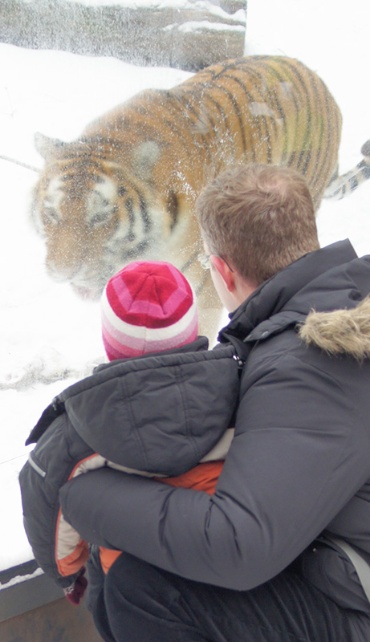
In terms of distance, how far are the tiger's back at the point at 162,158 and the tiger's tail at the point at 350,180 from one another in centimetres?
19

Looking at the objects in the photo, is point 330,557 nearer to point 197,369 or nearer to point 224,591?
point 224,591

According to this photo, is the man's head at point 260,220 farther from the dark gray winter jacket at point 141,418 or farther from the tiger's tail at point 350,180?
the tiger's tail at point 350,180

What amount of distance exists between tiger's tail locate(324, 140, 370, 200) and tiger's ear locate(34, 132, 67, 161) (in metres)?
0.85

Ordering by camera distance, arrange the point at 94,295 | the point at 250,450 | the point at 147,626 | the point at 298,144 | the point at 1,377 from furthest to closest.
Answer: the point at 298,144 → the point at 94,295 → the point at 1,377 → the point at 147,626 → the point at 250,450

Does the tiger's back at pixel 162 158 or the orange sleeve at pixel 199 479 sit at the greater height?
the tiger's back at pixel 162 158

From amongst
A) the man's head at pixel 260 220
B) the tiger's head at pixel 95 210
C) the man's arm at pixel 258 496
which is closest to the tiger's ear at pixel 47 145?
the tiger's head at pixel 95 210

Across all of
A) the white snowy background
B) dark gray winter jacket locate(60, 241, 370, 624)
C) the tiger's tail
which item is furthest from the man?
the tiger's tail

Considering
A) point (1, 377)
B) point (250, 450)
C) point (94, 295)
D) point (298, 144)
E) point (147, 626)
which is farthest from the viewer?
point (298, 144)

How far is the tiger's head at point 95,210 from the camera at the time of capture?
1.47 meters

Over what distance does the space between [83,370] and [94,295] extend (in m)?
0.21

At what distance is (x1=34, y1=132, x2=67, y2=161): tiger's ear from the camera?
1.41m

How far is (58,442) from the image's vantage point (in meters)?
0.75

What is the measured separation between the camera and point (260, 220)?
844 mm

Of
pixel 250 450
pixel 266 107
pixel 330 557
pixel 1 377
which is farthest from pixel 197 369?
pixel 266 107
